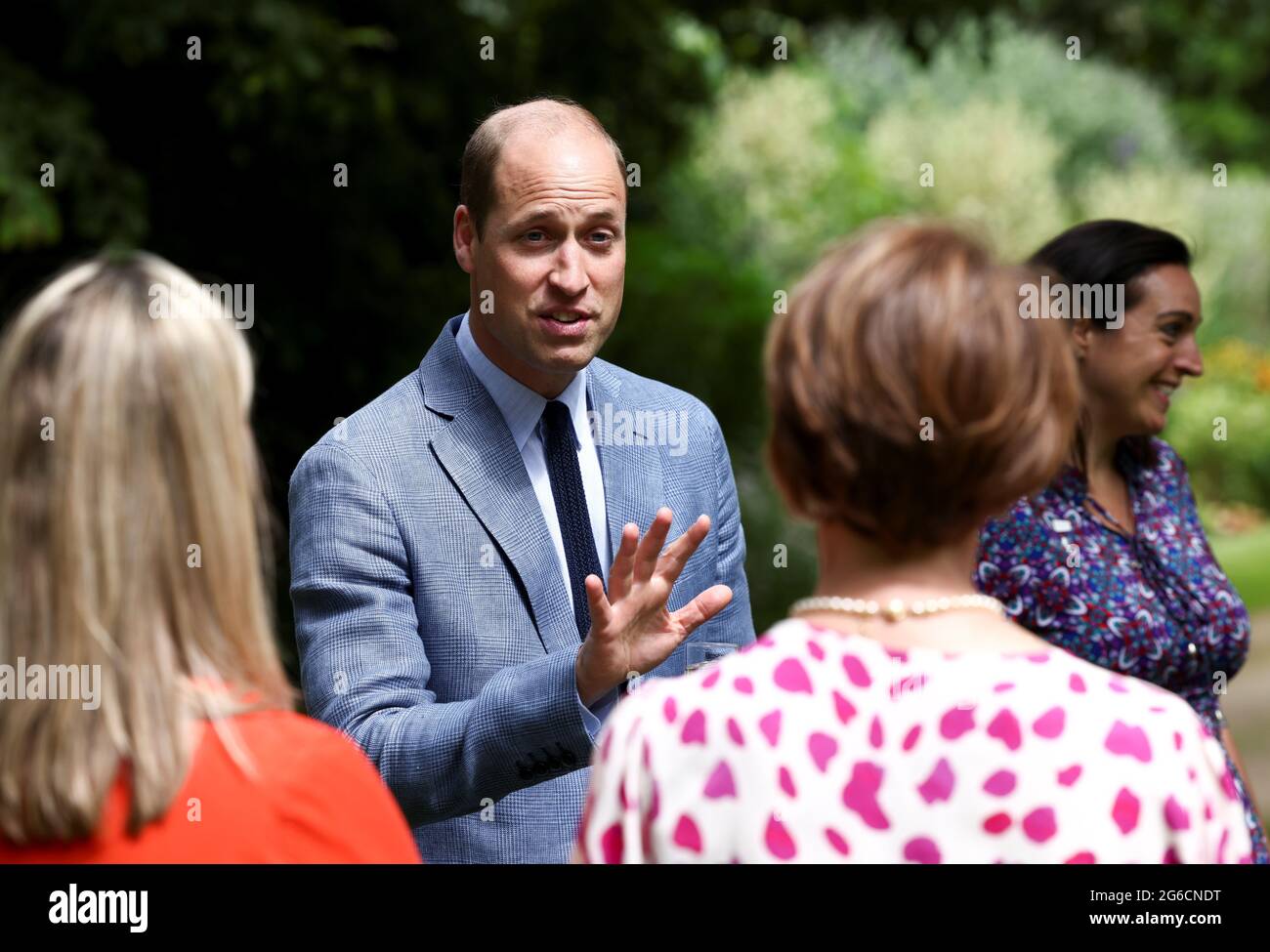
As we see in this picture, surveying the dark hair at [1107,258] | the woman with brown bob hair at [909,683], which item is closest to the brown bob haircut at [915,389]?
Result: the woman with brown bob hair at [909,683]

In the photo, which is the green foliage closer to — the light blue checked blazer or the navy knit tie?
the navy knit tie

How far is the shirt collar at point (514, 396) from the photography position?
318 centimetres

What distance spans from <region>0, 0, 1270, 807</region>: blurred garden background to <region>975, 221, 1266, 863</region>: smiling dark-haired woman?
414mm

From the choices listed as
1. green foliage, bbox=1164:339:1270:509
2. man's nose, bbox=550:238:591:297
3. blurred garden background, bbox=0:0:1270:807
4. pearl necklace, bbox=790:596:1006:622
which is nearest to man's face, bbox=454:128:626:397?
man's nose, bbox=550:238:591:297

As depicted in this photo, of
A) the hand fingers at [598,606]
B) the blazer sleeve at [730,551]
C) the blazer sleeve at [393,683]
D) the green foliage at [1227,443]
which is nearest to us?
the hand fingers at [598,606]

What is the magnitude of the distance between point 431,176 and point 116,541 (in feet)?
22.6

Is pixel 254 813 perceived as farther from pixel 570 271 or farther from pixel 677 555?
pixel 570 271

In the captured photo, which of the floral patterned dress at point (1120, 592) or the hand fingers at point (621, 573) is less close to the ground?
the hand fingers at point (621, 573)

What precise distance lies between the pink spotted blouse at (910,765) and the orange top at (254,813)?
0.30 m

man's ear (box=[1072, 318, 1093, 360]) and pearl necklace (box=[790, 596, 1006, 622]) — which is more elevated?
man's ear (box=[1072, 318, 1093, 360])

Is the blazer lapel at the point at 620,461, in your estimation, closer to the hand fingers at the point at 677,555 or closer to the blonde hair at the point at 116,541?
the hand fingers at the point at 677,555

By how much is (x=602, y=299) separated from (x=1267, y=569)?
10.7m

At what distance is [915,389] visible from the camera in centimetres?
183

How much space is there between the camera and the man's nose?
307 centimetres
